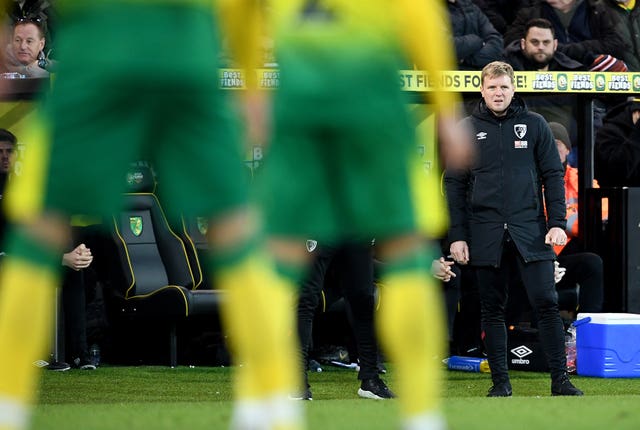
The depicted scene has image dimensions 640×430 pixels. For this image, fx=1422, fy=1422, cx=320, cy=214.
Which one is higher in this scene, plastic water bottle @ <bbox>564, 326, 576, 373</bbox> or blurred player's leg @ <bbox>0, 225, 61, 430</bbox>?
blurred player's leg @ <bbox>0, 225, 61, 430</bbox>

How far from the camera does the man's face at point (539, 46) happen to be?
14.9 m

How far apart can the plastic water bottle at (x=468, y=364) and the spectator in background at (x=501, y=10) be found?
451 centimetres

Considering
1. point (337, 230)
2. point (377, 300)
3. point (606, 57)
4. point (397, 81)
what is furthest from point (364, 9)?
point (606, 57)

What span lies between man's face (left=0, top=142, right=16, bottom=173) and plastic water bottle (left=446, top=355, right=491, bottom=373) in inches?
173

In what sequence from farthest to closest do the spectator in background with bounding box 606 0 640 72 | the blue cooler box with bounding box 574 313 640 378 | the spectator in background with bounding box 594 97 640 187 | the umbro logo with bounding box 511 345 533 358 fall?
1. the spectator in background with bounding box 606 0 640 72
2. the spectator in background with bounding box 594 97 640 187
3. the umbro logo with bounding box 511 345 533 358
4. the blue cooler box with bounding box 574 313 640 378

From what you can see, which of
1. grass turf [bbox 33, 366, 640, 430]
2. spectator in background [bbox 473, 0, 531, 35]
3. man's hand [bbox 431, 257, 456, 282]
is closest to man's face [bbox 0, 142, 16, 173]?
grass turf [bbox 33, 366, 640, 430]

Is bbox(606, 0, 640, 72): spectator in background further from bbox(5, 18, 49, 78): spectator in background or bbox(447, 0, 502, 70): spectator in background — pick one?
bbox(5, 18, 49, 78): spectator in background

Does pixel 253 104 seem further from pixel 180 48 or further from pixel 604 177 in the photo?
pixel 604 177

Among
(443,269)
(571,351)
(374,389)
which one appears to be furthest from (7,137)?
(571,351)

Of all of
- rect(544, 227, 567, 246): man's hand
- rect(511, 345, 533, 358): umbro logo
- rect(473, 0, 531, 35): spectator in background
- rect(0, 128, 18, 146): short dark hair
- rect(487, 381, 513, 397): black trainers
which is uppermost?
rect(473, 0, 531, 35): spectator in background

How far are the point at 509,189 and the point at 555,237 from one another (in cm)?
49

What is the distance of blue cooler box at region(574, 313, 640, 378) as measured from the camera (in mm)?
11820

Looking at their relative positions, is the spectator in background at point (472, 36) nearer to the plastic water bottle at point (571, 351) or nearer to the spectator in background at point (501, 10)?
the spectator in background at point (501, 10)

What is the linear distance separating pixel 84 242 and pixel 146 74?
28.5ft
